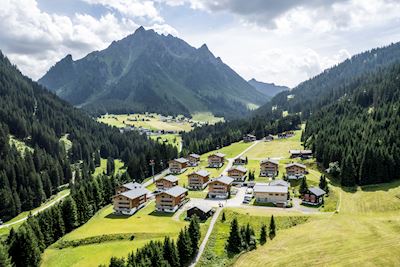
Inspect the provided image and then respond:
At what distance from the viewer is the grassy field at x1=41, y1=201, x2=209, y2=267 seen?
8183cm

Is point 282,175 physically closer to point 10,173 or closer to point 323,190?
point 323,190

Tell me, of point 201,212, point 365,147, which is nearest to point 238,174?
point 201,212

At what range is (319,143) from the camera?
156375 millimetres

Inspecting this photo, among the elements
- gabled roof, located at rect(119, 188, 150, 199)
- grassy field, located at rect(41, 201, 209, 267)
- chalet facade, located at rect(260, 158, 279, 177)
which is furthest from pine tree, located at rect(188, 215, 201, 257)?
chalet facade, located at rect(260, 158, 279, 177)

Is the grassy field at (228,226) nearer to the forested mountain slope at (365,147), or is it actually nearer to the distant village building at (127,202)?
the distant village building at (127,202)

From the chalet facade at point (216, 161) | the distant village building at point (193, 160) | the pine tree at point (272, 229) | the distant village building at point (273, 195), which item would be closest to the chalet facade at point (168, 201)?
the distant village building at point (273, 195)

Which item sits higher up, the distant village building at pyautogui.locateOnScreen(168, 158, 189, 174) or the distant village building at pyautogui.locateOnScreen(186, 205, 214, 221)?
the distant village building at pyautogui.locateOnScreen(168, 158, 189, 174)

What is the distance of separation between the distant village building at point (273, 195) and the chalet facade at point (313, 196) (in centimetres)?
594

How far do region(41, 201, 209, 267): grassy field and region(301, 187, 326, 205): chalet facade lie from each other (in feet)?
111

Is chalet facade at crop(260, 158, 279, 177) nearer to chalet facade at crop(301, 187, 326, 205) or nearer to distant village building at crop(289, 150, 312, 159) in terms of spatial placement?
distant village building at crop(289, 150, 312, 159)

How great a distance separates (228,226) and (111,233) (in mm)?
31099

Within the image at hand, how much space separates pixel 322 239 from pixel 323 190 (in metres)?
39.2

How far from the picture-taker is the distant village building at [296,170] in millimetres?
138750

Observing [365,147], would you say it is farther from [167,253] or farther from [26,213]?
[26,213]
